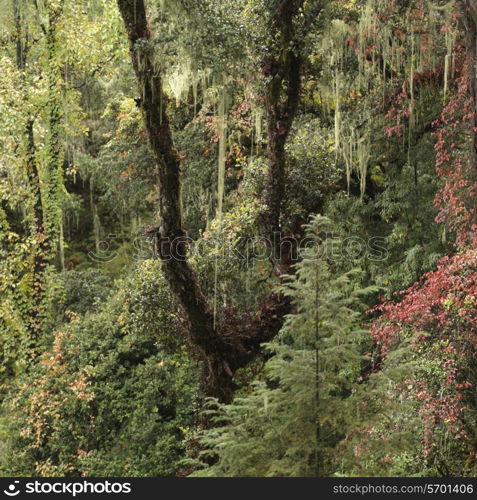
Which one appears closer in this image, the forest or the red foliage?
the forest

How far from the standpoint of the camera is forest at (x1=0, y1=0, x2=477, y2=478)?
635cm

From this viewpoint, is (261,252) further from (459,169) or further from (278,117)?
(459,169)

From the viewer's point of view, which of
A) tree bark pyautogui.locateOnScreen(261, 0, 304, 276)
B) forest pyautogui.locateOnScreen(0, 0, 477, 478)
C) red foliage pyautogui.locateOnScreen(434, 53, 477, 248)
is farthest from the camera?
tree bark pyautogui.locateOnScreen(261, 0, 304, 276)

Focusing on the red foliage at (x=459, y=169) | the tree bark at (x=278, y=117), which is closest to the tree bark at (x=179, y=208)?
the tree bark at (x=278, y=117)

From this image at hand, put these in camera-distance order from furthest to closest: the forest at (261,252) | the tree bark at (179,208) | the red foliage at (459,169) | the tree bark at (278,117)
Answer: the tree bark at (278,117), the red foliage at (459,169), the tree bark at (179,208), the forest at (261,252)

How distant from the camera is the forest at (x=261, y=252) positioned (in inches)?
250

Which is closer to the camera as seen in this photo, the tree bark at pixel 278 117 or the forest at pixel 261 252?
the forest at pixel 261 252

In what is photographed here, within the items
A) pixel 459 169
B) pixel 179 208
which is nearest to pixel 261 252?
pixel 179 208

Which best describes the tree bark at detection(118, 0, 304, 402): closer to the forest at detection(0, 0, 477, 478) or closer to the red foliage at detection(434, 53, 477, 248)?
the forest at detection(0, 0, 477, 478)

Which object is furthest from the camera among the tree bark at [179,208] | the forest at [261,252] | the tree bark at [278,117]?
the tree bark at [278,117]

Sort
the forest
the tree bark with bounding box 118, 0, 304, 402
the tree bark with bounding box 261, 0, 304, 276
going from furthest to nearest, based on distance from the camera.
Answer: the tree bark with bounding box 261, 0, 304, 276
the tree bark with bounding box 118, 0, 304, 402
the forest

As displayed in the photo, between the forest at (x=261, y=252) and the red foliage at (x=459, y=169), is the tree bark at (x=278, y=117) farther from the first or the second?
the red foliage at (x=459, y=169)

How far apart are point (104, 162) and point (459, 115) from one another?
30.5 ft

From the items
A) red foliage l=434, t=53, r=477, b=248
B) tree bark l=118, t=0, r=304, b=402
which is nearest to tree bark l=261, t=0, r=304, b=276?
tree bark l=118, t=0, r=304, b=402
